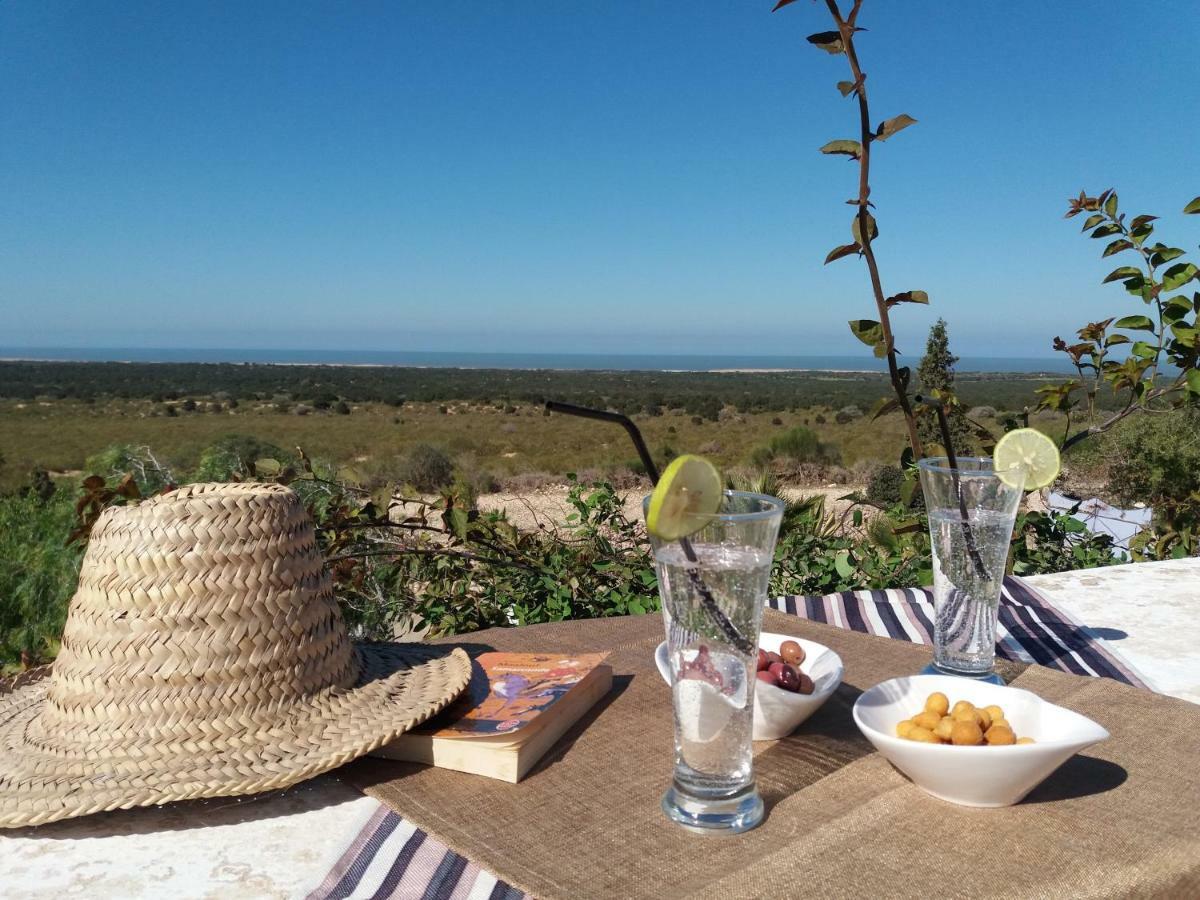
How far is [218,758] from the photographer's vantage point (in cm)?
114

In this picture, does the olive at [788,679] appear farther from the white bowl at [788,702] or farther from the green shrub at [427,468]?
the green shrub at [427,468]

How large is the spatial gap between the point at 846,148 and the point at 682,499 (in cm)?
71

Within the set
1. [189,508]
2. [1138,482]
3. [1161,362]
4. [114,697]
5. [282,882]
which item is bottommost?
[1138,482]

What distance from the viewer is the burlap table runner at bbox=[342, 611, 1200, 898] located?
0.92 meters

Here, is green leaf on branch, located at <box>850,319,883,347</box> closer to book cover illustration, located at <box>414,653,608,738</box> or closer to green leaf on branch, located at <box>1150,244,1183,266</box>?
book cover illustration, located at <box>414,653,608,738</box>

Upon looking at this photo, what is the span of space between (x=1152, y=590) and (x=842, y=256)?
140 cm

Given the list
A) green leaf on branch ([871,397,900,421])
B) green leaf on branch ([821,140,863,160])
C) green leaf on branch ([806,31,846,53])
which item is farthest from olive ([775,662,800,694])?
green leaf on branch ([806,31,846,53])

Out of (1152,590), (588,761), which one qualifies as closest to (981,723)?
(588,761)

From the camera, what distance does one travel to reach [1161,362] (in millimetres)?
2857

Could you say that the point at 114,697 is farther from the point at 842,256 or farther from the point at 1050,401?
the point at 1050,401

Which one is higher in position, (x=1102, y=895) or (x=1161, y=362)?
(x=1161, y=362)

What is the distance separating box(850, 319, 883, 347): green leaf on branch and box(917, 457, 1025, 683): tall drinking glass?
0.25 metres

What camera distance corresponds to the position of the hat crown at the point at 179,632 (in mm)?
1179

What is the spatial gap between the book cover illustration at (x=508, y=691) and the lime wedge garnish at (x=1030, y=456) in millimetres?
703
